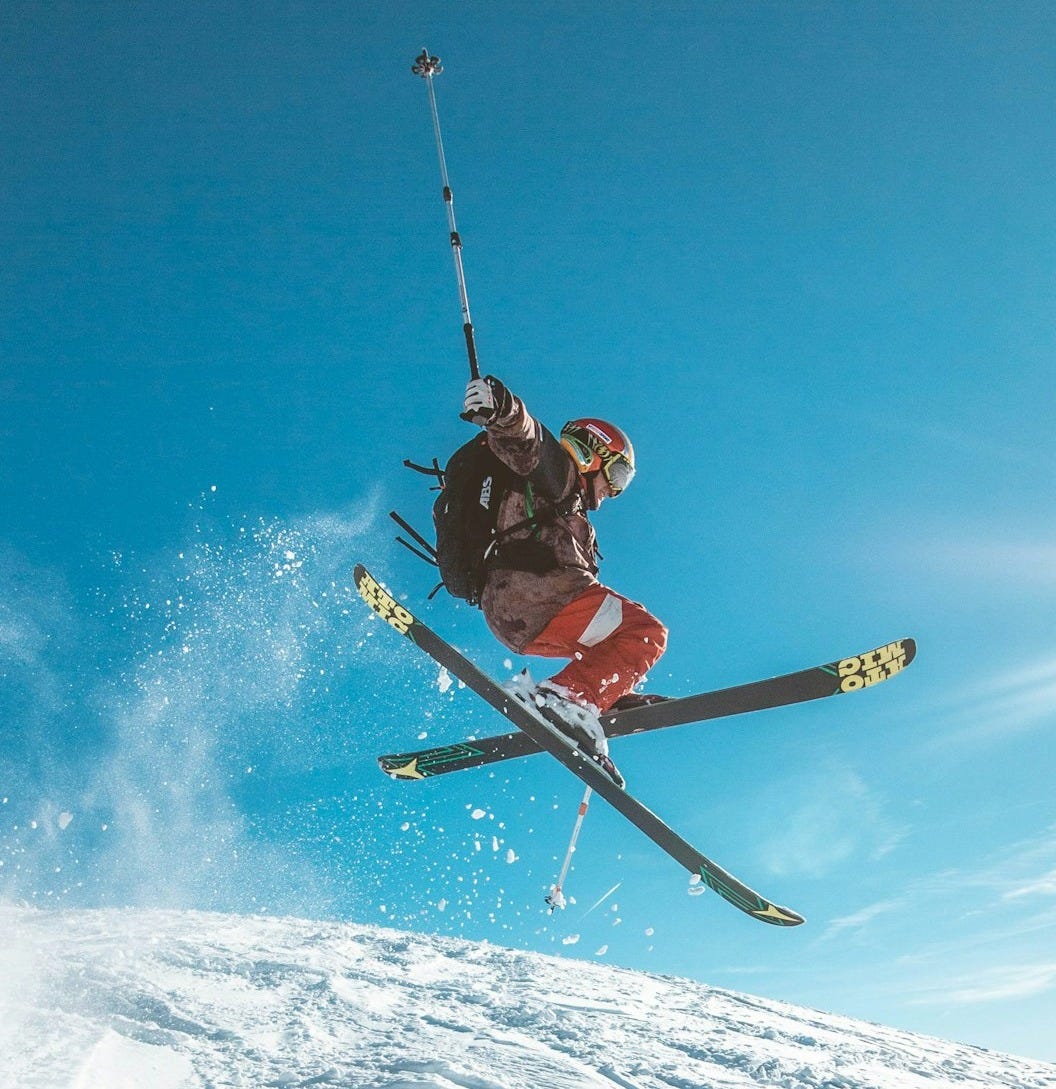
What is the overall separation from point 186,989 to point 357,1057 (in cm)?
360

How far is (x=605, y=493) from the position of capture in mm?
5234

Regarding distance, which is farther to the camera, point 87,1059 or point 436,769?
point 87,1059

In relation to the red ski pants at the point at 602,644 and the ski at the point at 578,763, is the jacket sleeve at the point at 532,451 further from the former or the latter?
the ski at the point at 578,763

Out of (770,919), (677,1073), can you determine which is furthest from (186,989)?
(770,919)

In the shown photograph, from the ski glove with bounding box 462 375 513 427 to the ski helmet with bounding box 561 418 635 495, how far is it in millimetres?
1136

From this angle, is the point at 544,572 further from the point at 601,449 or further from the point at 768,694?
the point at 768,694

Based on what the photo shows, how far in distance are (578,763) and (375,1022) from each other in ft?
33.7

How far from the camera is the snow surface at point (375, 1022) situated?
395 inches

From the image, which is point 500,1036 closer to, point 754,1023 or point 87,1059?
point 87,1059

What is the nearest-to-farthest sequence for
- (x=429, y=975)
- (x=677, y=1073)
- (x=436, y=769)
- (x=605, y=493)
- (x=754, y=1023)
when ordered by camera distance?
(x=605, y=493) → (x=436, y=769) → (x=677, y=1073) → (x=429, y=975) → (x=754, y=1023)

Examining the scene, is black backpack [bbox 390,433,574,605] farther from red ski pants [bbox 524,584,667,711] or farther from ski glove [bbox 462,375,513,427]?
ski glove [bbox 462,375,513,427]

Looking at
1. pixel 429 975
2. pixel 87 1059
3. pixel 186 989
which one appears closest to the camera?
pixel 87 1059

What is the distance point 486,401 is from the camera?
12.7ft

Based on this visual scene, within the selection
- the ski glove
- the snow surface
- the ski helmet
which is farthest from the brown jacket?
the snow surface
